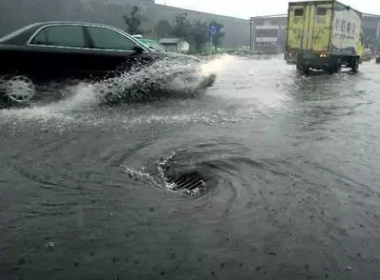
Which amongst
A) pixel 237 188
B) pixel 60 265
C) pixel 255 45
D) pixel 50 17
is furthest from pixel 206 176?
pixel 255 45

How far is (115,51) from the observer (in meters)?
9.57

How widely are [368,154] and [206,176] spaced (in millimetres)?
2286

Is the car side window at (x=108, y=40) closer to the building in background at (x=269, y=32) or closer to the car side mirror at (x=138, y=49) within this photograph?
the car side mirror at (x=138, y=49)

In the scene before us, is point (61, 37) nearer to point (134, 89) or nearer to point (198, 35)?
point (134, 89)

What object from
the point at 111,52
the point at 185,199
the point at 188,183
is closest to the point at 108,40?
the point at 111,52

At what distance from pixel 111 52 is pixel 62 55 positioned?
94cm

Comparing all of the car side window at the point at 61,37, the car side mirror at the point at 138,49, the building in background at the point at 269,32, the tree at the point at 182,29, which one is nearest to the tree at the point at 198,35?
the tree at the point at 182,29

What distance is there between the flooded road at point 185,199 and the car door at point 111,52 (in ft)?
5.64

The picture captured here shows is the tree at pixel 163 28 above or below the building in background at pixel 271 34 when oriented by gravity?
above

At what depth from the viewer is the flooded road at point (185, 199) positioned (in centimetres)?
315

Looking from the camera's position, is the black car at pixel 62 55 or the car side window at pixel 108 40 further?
the car side window at pixel 108 40

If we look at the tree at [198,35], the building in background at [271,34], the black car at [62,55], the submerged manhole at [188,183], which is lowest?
the building in background at [271,34]

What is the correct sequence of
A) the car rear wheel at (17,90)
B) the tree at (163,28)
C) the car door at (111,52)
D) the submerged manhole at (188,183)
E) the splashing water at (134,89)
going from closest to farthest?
the submerged manhole at (188,183)
the splashing water at (134,89)
the car rear wheel at (17,90)
the car door at (111,52)
the tree at (163,28)

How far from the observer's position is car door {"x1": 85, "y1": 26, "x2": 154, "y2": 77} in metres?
9.41
